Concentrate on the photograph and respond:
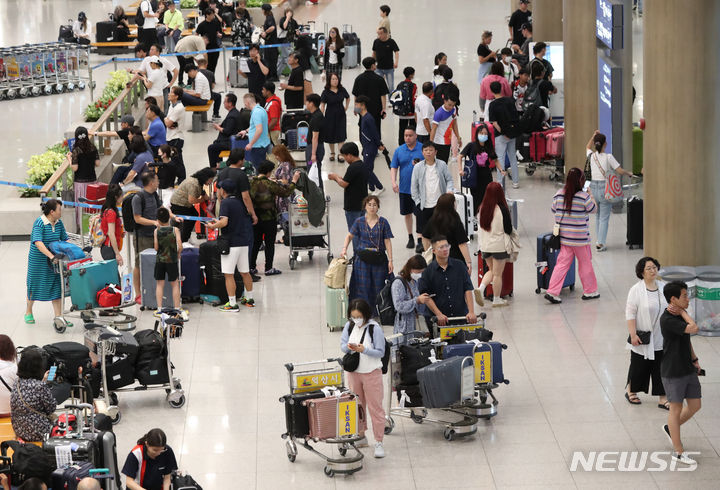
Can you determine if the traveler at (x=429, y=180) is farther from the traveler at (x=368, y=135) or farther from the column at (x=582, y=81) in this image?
the column at (x=582, y=81)

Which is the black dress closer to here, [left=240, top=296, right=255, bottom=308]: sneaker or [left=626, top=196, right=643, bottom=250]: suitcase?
[left=626, top=196, right=643, bottom=250]: suitcase

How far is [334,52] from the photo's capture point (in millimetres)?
28266

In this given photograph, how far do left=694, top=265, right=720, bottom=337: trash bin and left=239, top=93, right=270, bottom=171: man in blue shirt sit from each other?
24.1ft

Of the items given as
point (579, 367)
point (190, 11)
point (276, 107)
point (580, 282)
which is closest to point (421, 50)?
point (190, 11)

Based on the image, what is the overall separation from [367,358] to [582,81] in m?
10.2

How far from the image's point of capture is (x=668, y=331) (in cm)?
1085

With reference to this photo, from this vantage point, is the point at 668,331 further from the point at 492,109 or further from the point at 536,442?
the point at 492,109

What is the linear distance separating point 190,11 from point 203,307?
82.6 feet

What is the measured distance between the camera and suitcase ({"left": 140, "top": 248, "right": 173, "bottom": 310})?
49.4ft

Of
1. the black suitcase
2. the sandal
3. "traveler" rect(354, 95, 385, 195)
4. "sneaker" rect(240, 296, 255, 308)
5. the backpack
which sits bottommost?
the sandal

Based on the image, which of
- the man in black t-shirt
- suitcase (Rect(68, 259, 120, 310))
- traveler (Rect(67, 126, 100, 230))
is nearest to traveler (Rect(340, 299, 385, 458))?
suitcase (Rect(68, 259, 120, 310))

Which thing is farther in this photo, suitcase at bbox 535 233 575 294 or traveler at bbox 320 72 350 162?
traveler at bbox 320 72 350 162

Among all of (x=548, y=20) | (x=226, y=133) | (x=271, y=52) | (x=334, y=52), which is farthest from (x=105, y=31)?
(x=226, y=133)

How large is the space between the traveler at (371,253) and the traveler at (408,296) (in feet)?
5.14
